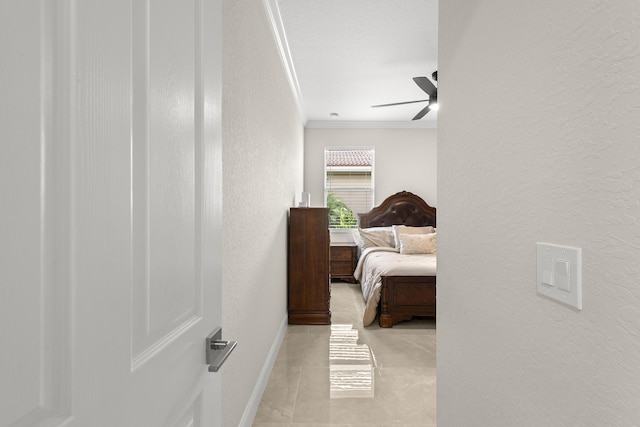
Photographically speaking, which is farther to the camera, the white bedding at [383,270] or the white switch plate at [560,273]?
the white bedding at [383,270]

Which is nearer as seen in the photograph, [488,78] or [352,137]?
[488,78]

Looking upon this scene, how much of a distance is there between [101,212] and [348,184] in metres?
5.83

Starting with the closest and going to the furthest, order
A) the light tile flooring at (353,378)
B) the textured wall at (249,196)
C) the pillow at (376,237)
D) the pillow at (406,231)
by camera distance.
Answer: the textured wall at (249,196) < the light tile flooring at (353,378) < the pillow at (406,231) < the pillow at (376,237)

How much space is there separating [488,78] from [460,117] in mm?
Answer: 214

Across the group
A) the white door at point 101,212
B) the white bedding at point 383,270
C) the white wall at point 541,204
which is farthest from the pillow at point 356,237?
the white door at point 101,212

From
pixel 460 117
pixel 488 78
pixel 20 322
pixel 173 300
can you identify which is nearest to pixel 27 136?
pixel 20 322

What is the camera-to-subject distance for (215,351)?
91 centimetres

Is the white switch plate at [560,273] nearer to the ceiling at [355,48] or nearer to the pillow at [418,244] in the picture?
Answer: the ceiling at [355,48]

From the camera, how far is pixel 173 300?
28.6 inches

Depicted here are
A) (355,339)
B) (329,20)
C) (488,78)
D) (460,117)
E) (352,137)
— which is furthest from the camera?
(352,137)

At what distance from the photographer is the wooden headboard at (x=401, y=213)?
598 cm

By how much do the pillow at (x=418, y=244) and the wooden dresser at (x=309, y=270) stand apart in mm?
1562

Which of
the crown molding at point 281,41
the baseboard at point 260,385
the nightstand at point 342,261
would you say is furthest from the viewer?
the nightstand at point 342,261

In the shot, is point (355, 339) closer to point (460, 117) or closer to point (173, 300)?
point (460, 117)
